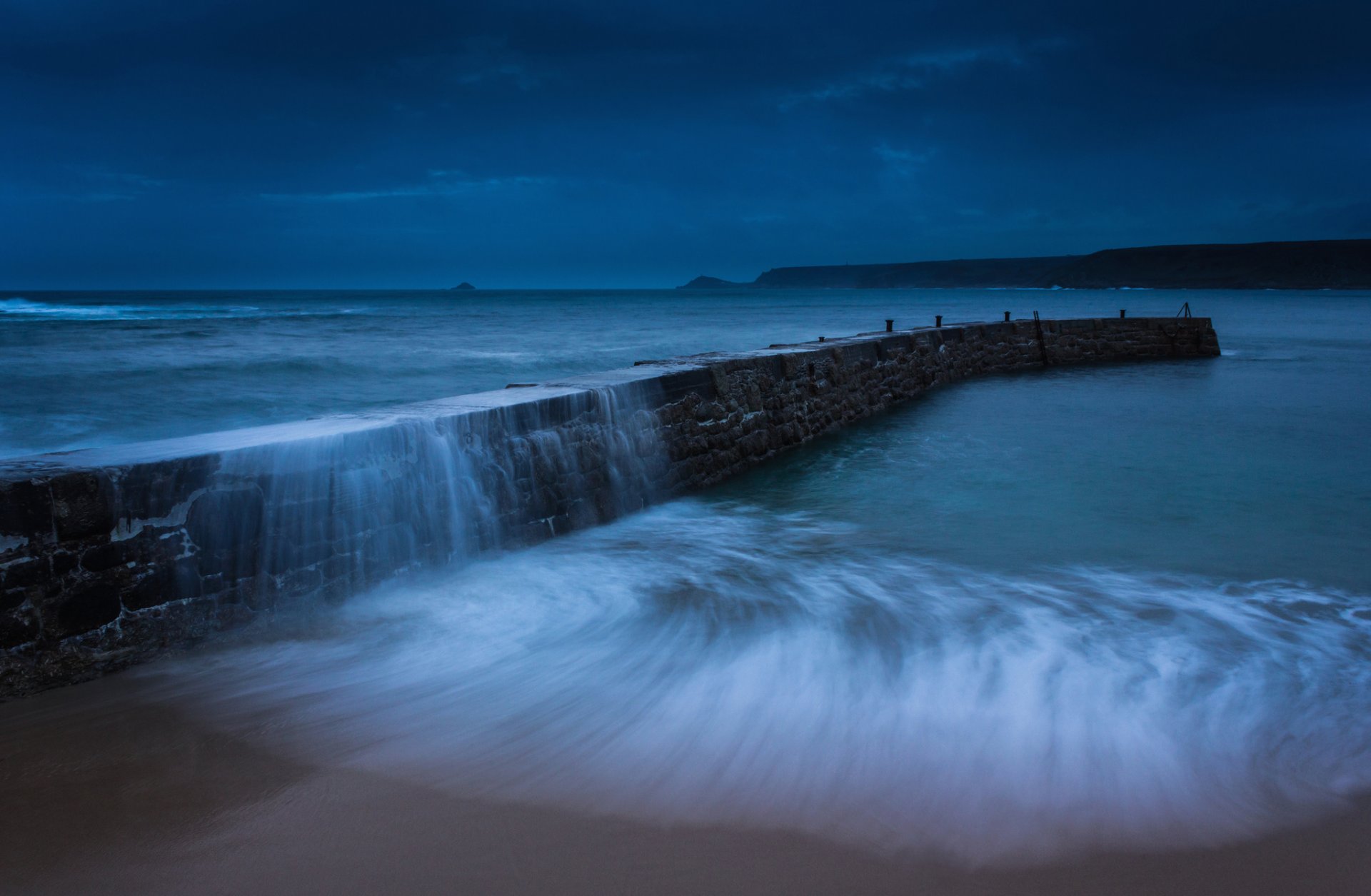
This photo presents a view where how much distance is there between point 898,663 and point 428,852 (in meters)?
2.16

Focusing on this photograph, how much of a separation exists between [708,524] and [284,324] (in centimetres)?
3801

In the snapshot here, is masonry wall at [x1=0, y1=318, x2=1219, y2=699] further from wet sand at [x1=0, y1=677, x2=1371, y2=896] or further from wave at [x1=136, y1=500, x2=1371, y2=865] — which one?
wet sand at [x1=0, y1=677, x2=1371, y2=896]

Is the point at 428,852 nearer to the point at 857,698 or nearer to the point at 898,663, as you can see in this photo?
the point at 857,698

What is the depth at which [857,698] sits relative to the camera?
3348 millimetres

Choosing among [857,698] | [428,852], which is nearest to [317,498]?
[428,852]

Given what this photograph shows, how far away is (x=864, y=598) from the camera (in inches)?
A: 179

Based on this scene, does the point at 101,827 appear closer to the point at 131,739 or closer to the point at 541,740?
the point at 131,739

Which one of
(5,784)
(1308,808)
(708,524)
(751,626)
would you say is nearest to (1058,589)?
(751,626)

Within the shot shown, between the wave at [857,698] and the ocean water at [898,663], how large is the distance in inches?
0.5

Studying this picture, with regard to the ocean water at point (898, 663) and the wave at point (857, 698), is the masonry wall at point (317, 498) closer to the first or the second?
the ocean water at point (898, 663)

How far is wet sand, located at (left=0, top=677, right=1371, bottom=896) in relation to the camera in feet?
7.28

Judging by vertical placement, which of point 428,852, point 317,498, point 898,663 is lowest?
point 898,663

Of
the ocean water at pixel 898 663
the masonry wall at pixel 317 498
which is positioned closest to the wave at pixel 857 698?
the ocean water at pixel 898 663

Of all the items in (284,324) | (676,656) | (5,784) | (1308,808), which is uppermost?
(284,324)
